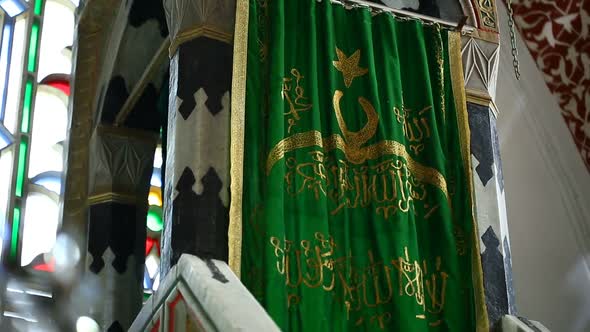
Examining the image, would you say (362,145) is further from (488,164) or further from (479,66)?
(479,66)

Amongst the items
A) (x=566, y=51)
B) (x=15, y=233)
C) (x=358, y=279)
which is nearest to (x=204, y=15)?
(x=358, y=279)

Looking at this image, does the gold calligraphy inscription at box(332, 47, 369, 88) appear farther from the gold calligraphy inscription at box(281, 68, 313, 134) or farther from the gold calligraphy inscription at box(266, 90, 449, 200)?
the gold calligraphy inscription at box(281, 68, 313, 134)

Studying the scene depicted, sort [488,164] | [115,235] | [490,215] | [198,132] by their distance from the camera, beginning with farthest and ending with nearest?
A: [115,235], [488,164], [490,215], [198,132]

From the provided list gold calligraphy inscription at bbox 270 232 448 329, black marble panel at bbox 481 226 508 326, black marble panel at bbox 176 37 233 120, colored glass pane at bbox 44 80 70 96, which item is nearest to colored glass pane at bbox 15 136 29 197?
colored glass pane at bbox 44 80 70 96

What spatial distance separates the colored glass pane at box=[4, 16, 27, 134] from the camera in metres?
5.71

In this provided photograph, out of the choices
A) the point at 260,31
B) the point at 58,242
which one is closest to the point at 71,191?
the point at 58,242

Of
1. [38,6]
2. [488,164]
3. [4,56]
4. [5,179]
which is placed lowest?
[488,164]

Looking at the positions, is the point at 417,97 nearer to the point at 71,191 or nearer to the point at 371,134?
the point at 371,134

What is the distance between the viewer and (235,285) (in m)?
3.49

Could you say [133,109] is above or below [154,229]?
above

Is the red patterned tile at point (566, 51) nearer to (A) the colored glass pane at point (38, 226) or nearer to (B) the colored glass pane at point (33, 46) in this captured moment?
(B) the colored glass pane at point (33, 46)

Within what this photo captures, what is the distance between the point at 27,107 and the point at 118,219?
3.18 feet

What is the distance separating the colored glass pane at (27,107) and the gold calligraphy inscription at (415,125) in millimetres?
2106

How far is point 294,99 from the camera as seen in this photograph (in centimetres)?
417
